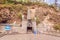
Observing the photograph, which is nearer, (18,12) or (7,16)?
(7,16)

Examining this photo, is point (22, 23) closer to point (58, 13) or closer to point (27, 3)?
point (27, 3)

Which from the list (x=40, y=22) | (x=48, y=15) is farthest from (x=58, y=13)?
(x=40, y=22)

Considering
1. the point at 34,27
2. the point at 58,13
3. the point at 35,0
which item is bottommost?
the point at 34,27

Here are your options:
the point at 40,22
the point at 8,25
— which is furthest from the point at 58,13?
the point at 8,25

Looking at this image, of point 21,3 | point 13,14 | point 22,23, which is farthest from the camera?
point 21,3

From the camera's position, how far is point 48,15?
10555 mm

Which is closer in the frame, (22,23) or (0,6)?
(22,23)

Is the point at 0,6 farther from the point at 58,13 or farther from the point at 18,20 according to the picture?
the point at 58,13

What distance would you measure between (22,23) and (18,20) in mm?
610

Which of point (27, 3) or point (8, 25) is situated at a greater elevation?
point (27, 3)

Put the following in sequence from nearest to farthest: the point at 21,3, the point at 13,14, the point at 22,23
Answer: the point at 22,23
the point at 13,14
the point at 21,3

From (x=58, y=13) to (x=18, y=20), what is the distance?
8.62 feet

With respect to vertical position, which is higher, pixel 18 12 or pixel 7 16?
pixel 18 12

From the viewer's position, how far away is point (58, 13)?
10867mm
